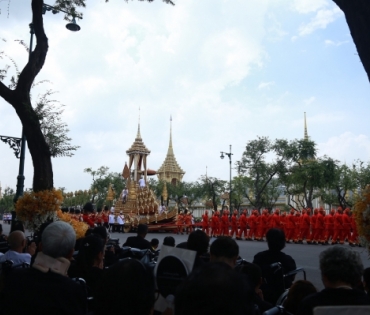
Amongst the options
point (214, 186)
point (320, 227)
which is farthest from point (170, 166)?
point (320, 227)

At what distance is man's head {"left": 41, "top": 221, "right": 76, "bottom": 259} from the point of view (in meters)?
3.30

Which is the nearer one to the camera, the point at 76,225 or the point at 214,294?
the point at 214,294

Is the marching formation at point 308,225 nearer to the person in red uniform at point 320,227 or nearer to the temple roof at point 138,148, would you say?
the person in red uniform at point 320,227

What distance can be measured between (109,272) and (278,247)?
344 centimetres

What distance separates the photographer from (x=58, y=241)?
3340 millimetres

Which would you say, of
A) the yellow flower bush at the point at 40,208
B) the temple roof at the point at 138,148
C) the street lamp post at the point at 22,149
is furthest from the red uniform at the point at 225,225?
the yellow flower bush at the point at 40,208

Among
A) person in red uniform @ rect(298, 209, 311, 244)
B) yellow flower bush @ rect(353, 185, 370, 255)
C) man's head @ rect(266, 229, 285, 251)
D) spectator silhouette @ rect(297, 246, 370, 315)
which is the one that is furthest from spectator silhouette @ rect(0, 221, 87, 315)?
person in red uniform @ rect(298, 209, 311, 244)

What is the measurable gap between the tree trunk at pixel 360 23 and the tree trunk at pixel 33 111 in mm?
6147

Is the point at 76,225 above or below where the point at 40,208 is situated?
below

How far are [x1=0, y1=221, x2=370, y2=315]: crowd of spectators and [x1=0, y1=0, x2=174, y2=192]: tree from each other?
14.5ft

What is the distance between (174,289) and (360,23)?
3217 mm

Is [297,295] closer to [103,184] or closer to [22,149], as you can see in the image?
[22,149]

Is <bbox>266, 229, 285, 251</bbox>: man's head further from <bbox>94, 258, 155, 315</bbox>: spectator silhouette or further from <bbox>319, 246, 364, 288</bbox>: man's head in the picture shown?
<bbox>94, 258, 155, 315</bbox>: spectator silhouette

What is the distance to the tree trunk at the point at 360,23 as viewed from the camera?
423cm
